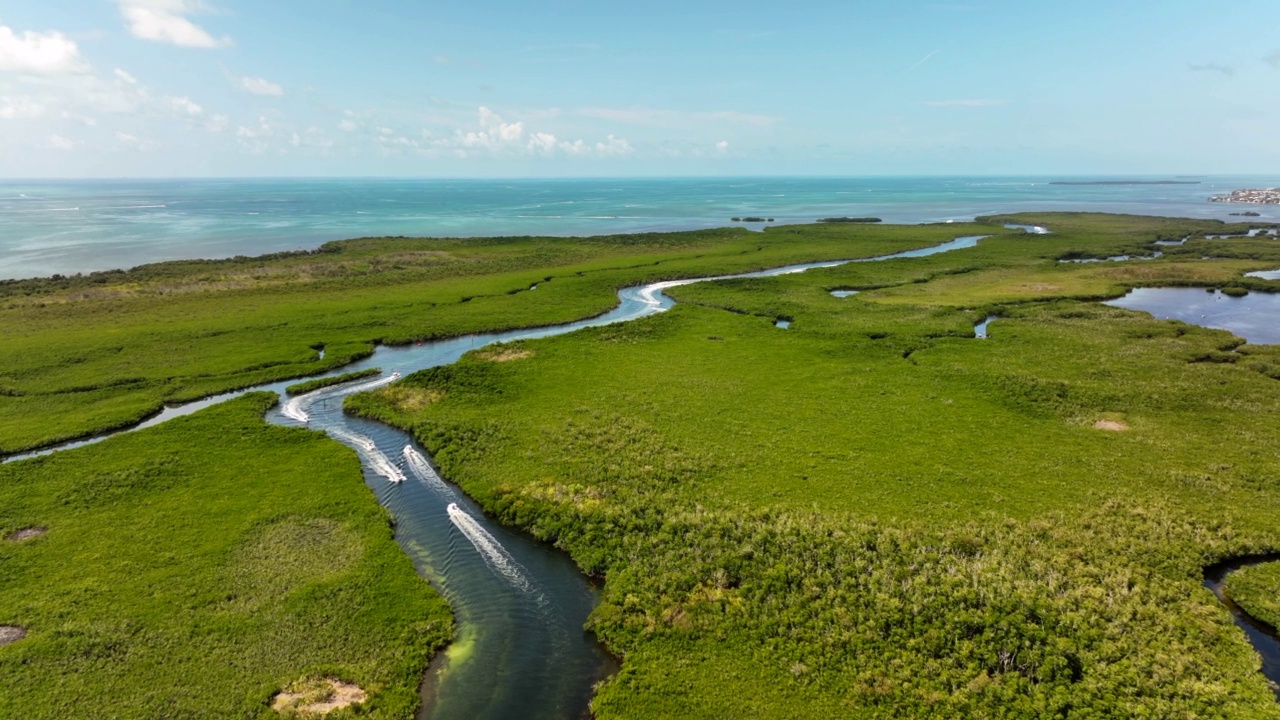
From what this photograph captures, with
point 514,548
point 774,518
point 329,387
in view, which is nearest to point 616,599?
point 514,548

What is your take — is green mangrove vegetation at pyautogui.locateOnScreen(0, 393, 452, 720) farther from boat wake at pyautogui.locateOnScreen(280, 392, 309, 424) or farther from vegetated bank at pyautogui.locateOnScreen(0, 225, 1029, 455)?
vegetated bank at pyautogui.locateOnScreen(0, 225, 1029, 455)

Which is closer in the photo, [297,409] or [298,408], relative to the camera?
[297,409]

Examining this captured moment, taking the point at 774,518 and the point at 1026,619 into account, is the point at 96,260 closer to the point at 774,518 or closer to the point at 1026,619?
the point at 774,518

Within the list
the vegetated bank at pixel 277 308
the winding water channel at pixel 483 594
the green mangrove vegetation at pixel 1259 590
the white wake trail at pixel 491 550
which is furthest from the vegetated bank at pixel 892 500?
the vegetated bank at pixel 277 308

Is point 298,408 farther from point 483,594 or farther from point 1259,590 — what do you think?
point 1259,590

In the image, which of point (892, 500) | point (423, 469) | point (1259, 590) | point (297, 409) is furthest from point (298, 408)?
point (1259, 590)

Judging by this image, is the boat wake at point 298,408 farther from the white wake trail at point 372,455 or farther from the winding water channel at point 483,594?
the white wake trail at point 372,455
